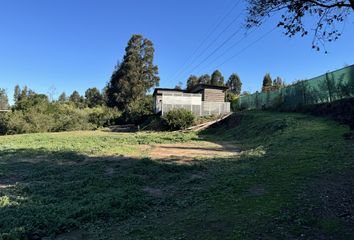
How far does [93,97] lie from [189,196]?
246 feet

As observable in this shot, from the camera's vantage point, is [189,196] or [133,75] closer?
[189,196]

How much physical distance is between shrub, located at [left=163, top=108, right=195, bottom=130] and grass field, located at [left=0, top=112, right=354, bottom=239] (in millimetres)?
13944

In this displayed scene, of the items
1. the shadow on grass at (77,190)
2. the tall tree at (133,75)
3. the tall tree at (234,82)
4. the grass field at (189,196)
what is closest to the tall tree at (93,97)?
the tall tree at (133,75)

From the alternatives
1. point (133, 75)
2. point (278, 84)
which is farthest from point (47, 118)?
point (278, 84)

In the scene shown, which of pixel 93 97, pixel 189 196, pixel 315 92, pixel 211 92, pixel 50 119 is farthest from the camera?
pixel 93 97

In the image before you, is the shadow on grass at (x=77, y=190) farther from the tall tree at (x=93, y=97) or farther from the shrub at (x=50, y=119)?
the tall tree at (x=93, y=97)

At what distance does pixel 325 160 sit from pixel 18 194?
6.96 m

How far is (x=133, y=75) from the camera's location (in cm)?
5259

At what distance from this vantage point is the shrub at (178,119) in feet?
80.9

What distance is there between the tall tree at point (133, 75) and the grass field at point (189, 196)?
4213cm

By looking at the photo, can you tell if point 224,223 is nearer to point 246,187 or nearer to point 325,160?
point 246,187

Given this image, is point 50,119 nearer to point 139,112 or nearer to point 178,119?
point 139,112

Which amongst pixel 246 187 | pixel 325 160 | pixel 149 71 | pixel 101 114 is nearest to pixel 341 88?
pixel 325 160

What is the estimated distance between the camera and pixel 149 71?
5575cm
